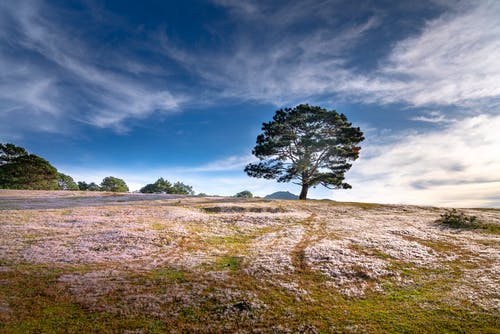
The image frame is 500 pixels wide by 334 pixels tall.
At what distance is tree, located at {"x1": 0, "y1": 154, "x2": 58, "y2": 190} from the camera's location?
86312mm

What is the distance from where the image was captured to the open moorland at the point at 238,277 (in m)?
12.1

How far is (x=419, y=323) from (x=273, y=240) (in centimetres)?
1577

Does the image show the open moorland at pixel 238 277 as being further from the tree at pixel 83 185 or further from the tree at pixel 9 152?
the tree at pixel 83 185

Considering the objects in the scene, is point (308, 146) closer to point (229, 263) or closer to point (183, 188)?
point (229, 263)

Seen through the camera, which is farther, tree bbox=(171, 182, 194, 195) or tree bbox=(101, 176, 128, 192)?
tree bbox=(171, 182, 194, 195)

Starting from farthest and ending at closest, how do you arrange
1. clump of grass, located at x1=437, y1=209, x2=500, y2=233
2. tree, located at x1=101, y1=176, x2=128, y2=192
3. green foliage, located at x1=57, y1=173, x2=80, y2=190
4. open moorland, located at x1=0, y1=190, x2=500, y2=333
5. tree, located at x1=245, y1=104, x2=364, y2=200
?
tree, located at x1=101, y1=176, x2=128, y2=192
green foliage, located at x1=57, y1=173, x2=80, y2=190
tree, located at x1=245, y1=104, x2=364, y2=200
clump of grass, located at x1=437, y1=209, x2=500, y2=233
open moorland, located at x1=0, y1=190, x2=500, y2=333

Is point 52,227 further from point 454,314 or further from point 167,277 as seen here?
point 454,314

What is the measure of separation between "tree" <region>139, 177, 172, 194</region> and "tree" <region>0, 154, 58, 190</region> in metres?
51.2

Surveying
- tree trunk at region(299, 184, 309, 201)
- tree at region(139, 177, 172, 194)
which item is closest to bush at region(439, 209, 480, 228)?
tree trunk at region(299, 184, 309, 201)

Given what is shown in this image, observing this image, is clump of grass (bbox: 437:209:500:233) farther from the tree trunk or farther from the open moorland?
the tree trunk

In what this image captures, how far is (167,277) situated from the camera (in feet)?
53.9

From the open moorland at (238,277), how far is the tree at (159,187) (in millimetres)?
111862

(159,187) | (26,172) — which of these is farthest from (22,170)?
(159,187)

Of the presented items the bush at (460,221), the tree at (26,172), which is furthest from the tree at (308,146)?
the tree at (26,172)
